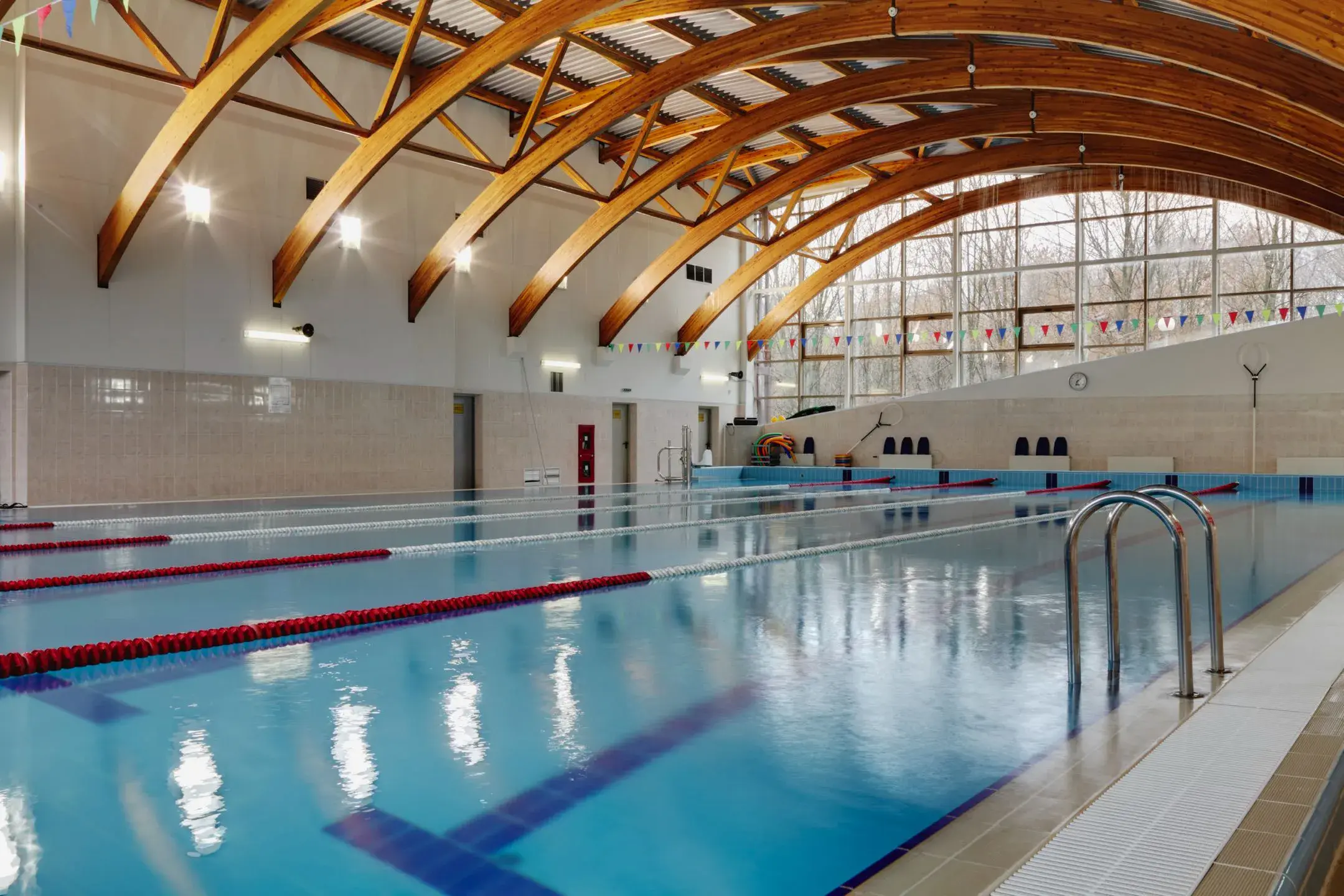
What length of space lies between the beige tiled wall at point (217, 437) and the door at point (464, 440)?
2.57 ft

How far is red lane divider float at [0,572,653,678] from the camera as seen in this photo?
418 centimetres

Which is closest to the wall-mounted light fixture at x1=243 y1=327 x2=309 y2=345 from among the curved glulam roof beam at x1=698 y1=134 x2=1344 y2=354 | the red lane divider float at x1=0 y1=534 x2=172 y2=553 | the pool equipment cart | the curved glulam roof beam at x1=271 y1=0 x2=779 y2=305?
the curved glulam roof beam at x1=271 y1=0 x2=779 y2=305

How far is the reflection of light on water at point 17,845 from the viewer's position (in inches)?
83.2

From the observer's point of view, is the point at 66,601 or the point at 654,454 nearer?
the point at 66,601

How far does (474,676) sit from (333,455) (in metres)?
13.5

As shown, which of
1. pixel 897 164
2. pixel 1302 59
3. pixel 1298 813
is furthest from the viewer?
pixel 897 164

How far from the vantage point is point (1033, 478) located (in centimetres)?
2031

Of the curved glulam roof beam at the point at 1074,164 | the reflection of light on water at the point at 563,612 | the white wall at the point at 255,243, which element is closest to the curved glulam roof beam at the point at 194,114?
the white wall at the point at 255,243

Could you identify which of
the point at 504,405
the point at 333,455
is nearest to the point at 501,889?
the point at 333,455

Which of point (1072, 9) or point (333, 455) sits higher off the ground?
point (1072, 9)

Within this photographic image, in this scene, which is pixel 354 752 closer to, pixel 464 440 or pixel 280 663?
pixel 280 663

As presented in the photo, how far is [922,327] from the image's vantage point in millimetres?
23625

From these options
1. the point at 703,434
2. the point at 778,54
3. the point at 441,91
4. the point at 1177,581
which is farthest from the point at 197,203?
the point at 1177,581

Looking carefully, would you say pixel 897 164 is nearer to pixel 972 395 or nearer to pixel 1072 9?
pixel 972 395
